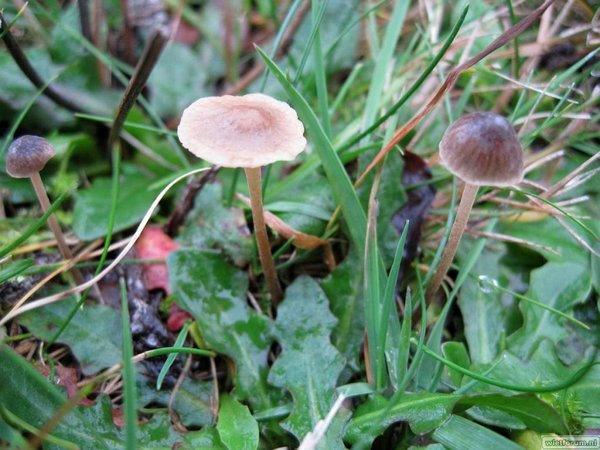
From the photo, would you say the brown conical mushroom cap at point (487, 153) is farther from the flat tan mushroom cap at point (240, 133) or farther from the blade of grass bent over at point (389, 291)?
the flat tan mushroom cap at point (240, 133)

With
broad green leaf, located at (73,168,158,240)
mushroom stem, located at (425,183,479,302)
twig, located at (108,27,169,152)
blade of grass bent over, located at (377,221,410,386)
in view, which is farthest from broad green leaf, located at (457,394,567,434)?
broad green leaf, located at (73,168,158,240)

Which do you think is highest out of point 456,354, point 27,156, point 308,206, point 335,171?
point 27,156

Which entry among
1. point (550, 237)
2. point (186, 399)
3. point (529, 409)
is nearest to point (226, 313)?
point (186, 399)

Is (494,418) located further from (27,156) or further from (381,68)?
(27,156)

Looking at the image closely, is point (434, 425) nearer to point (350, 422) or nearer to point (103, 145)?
point (350, 422)

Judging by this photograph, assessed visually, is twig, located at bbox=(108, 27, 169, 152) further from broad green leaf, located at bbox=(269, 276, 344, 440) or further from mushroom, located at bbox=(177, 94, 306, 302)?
broad green leaf, located at bbox=(269, 276, 344, 440)

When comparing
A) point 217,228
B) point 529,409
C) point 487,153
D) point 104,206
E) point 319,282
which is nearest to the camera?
point 487,153

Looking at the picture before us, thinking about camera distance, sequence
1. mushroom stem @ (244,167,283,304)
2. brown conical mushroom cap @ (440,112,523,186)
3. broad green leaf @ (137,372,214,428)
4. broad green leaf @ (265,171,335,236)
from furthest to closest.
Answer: broad green leaf @ (265,171,335,236), broad green leaf @ (137,372,214,428), mushroom stem @ (244,167,283,304), brown conical mushroom cap @ (440,112,523,186)
